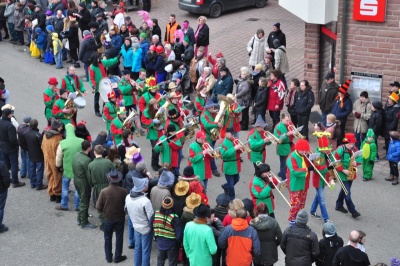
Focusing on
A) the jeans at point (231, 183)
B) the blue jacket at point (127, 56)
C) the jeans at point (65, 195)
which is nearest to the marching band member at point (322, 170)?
the jeans at point (231, 183)

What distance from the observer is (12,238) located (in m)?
13.0

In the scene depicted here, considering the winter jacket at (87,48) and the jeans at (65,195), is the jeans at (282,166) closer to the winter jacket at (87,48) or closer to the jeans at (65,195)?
the jeans at (65,195)

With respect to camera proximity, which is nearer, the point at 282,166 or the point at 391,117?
the point at 282,166

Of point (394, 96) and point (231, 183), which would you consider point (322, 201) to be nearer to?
point (231, 183)

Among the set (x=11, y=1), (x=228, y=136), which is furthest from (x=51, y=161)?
(x=11, y=1)

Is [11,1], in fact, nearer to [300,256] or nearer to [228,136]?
[228,136]

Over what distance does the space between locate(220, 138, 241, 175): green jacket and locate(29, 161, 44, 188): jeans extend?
3.65 metres

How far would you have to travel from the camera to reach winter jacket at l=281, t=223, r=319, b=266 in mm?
10352

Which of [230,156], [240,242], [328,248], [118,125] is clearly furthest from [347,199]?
[118,125]

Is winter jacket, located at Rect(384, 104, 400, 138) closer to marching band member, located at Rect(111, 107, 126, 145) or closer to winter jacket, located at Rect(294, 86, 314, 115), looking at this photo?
winter jacket, located at Rect(294, 86, 314, 115)

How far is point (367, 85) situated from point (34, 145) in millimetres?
7420

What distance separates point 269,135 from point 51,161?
4129mm

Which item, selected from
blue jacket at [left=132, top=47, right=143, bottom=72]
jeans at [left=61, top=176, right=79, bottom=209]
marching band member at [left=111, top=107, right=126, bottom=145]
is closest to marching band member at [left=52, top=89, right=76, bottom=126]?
marching band member at [left=111, top=107, right=126, bottom=145]

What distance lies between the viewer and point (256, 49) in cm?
1992
